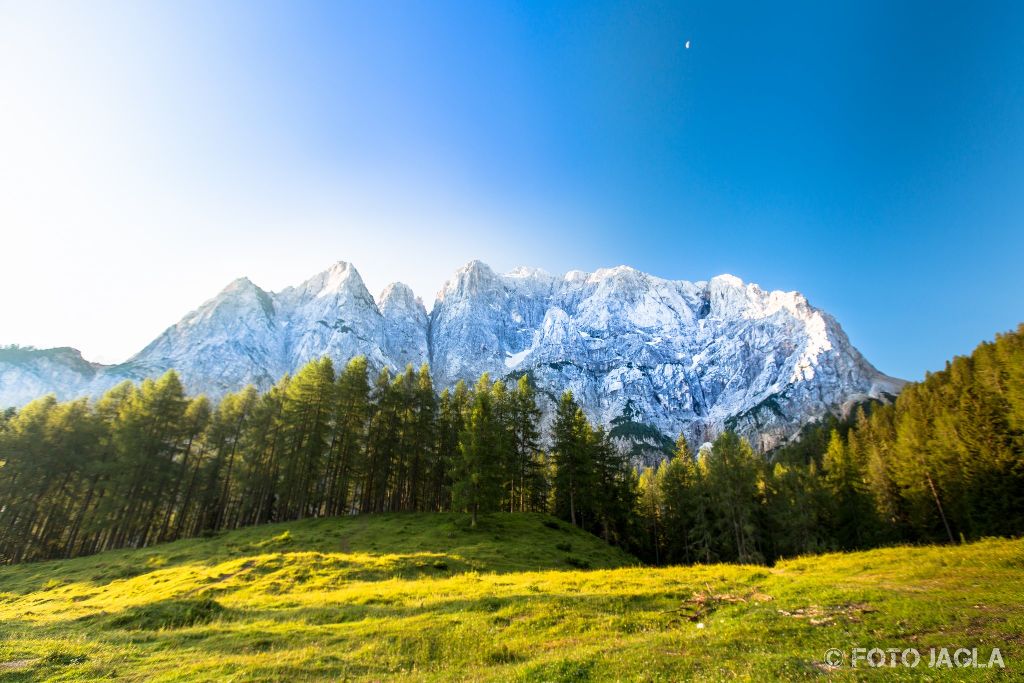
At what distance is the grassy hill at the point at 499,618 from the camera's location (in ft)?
38.5

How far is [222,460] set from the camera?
57.9 meters

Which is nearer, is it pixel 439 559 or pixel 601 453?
pixel 439 559

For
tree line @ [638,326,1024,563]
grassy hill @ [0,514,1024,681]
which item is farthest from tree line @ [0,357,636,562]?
grassy hill @ [0,514,1024,681]

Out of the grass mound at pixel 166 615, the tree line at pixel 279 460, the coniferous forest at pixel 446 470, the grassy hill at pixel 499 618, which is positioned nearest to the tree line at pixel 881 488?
the coniferous forest at pixel 446 470

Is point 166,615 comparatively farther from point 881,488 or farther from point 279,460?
point 881,488

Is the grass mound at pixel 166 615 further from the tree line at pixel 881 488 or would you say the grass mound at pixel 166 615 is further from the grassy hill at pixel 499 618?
the tree line at pixel 881 488

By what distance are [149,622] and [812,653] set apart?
83.4 feet

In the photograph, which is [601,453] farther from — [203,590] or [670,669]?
[670,669]

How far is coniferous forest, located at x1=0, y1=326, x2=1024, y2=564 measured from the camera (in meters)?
48.2

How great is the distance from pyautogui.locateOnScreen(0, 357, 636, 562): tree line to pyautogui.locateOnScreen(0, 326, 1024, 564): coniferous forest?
0.23 metres

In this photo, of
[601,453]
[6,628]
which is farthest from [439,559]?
[601,453]

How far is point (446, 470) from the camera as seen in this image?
2384 inches

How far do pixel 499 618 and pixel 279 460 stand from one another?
50.0m

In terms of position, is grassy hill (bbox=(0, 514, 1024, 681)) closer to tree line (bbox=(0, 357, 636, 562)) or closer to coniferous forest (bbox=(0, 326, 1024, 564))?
tree line (bbox=(0, 357, 636, 562))
